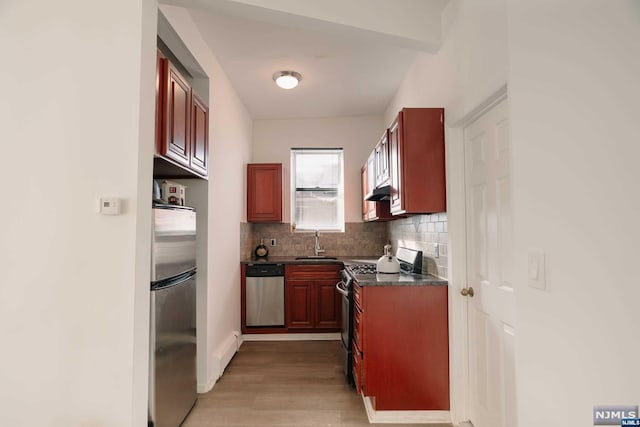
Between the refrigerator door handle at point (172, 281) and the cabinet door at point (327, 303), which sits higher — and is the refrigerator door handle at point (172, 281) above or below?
above

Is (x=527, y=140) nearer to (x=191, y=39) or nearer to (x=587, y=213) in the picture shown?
(x=587, y=213)

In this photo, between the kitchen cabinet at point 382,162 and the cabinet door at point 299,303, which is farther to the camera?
the cabinet door at point 299,303

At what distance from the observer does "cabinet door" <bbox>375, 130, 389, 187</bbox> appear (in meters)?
2.82

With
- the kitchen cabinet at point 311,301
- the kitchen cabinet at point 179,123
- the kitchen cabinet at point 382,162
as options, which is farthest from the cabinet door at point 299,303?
the kitchen cabinet at point 179,123

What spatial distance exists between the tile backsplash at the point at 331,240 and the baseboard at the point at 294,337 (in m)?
1.13

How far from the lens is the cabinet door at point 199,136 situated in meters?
2.41

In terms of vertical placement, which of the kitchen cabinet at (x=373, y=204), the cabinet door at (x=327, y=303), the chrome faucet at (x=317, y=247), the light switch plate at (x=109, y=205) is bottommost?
the cabinet door at (x=327, y=303)

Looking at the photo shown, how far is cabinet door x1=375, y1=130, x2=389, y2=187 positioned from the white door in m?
0.75

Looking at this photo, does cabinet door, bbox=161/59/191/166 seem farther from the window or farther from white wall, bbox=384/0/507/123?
the window

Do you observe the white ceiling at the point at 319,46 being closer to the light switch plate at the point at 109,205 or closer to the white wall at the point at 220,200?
the white wall at the point at 220,200

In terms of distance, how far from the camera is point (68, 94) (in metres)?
1.54

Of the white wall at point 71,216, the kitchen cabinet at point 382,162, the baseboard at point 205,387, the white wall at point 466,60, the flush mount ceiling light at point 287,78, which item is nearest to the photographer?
the white wall at point 71,216

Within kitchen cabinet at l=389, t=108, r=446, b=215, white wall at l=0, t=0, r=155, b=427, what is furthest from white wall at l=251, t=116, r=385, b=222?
white wall at l=0, t=0, r=155, b=427

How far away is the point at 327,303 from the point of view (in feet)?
13.4
